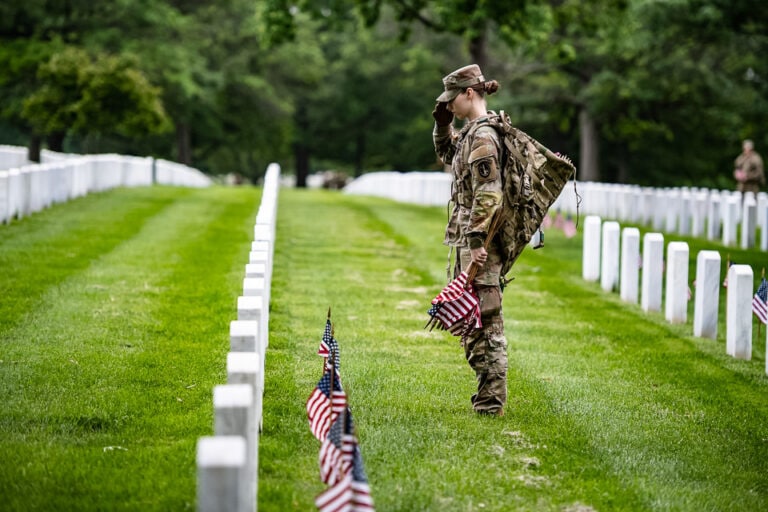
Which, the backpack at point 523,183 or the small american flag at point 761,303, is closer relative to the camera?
the backpack at point 523,183

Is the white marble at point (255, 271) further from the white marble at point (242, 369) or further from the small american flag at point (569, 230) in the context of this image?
the small american flag at point (569, 230)

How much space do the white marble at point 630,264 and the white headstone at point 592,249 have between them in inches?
49.3

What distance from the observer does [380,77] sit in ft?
199

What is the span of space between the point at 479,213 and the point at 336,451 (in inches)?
89.0

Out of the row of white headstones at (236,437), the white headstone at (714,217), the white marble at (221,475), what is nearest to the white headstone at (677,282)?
the row of white headstones at (236,437)

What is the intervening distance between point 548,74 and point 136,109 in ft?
58.8

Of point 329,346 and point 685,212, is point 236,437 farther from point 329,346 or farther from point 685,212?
point 685,212

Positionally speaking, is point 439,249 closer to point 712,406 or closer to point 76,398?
point 712,406

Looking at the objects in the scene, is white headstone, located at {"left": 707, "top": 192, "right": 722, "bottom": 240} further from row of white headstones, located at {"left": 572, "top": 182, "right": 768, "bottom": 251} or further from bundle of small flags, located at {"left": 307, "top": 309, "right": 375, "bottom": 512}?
bundle of small flags, located at {"left": 307, "top": 309, "right": 375, "bottom": 512}

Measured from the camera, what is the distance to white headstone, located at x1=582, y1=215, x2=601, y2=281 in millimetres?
13258

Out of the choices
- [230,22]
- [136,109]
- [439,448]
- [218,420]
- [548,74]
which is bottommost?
[439,448]

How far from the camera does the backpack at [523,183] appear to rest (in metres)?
6.70

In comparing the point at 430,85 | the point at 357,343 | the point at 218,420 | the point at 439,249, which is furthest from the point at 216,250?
the point at 430,85

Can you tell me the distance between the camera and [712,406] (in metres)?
7.47
